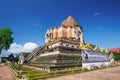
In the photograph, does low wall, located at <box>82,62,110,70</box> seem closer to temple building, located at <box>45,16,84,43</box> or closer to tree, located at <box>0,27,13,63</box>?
temple building, located at <box>45,16,84,43</box>

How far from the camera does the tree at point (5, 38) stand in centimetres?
4272

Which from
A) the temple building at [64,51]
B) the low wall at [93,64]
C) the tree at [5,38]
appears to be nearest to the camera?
the low wall at [93,64]

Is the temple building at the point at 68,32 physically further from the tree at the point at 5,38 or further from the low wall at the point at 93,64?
the low wall at the point at 93,64

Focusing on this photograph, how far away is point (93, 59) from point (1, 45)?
101 feet

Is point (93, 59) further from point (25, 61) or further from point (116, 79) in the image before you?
point (25, 61)

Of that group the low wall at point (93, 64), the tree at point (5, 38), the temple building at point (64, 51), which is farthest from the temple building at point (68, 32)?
the low wall at point (93, 64)

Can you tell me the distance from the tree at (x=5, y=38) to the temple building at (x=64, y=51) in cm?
1034

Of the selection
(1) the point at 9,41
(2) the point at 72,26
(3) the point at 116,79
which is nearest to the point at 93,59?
(3) the point at 116,79

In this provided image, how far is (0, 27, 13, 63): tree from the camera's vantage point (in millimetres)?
42719

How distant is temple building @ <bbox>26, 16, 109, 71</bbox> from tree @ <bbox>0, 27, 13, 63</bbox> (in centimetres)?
1034

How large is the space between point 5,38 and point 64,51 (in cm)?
2396

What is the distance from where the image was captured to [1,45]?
42.2m

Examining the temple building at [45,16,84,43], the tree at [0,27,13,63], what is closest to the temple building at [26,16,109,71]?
the temple building at [45,16,84,43]

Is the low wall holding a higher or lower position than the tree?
lower
